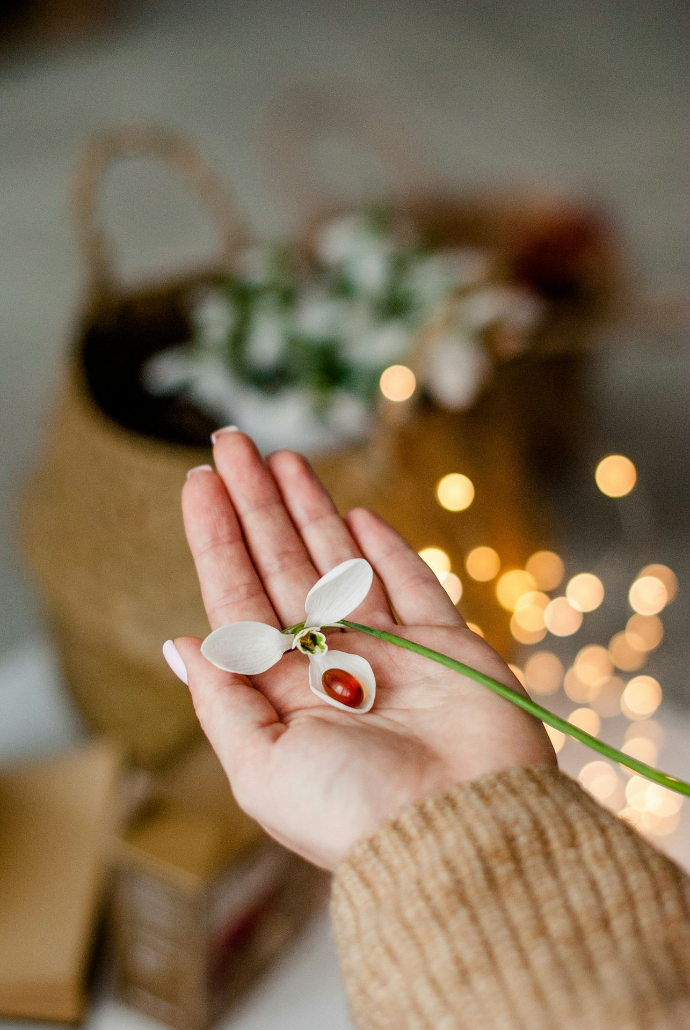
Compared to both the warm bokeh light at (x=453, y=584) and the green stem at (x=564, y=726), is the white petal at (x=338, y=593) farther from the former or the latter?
the warm bokeh light at (x=453, y=584)

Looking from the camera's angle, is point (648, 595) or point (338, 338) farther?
point (648, 595)

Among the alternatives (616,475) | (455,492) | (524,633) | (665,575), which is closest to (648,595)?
(665,575)

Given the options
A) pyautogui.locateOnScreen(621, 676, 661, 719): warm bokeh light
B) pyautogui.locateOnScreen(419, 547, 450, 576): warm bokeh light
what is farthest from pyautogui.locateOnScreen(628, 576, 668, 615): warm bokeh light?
pyautogui.locateOnScreen(419, 547, 450, 576): warm bokeh light

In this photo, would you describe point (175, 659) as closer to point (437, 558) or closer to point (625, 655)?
point (437, 558)

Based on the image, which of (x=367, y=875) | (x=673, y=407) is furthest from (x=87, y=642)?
(x=673, y=407)

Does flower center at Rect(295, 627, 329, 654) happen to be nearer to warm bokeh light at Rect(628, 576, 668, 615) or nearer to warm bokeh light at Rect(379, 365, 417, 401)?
warm bokeh light at Rect(379, 365, 417, 401)

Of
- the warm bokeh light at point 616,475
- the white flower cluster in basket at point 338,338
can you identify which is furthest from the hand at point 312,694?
the warm bokeh light at point 616,475
